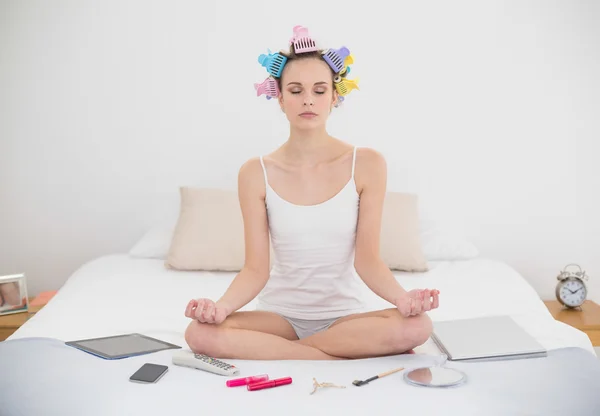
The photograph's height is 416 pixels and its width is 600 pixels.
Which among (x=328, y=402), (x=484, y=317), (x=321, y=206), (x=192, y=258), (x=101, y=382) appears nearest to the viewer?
(x=328, y=402)

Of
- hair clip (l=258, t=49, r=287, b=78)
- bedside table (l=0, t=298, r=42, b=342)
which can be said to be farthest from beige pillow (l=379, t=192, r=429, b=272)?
bedside table (l=0, t=298, r=42, b=342)

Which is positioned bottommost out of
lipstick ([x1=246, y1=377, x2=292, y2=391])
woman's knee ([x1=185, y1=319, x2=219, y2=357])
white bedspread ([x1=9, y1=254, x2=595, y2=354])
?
white bedspread ([x1=9, y1=254, x2=595, y2=354])

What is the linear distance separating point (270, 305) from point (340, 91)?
652 millimetres

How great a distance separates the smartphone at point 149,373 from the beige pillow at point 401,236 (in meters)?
1.40

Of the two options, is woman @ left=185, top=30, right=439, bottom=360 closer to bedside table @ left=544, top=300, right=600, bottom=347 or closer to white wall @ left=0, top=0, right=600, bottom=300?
bedside table @ left=544, top=300, right=600, bottom=347

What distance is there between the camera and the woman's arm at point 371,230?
1.93m

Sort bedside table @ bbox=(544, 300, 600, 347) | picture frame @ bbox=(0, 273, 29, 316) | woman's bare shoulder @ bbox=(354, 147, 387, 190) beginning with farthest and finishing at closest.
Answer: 1. picture frame @ bbox=(0, 273, 29, 316)
2. bedside table @ bbox=(544, 300, 600, 347)
3. woman's bare shoulder @ bbox=(354, 147, 387, 190)

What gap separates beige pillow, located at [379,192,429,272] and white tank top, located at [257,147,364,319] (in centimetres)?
88

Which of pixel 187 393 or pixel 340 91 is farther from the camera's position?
pixel 340 91

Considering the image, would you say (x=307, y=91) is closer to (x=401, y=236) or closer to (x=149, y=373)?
(x=149, y=373)

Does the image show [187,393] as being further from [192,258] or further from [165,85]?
[165,85]

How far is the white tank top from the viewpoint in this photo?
6.52 ft

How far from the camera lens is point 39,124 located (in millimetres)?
3416

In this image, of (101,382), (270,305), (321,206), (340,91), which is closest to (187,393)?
(101,382)
